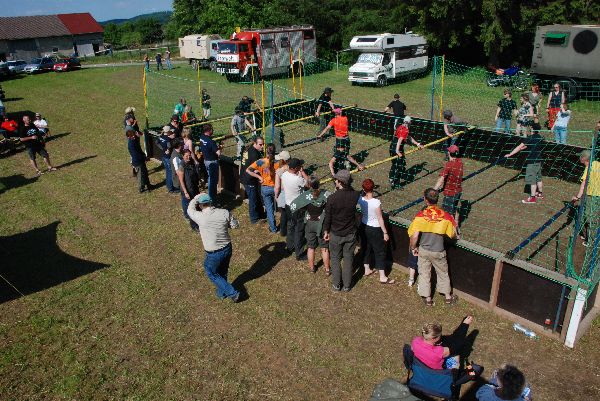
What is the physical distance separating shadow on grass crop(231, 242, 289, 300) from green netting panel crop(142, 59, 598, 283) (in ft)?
7.31

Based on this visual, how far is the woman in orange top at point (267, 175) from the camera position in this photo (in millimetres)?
8734

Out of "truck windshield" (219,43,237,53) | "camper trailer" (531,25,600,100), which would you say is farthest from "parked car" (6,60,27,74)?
"camper trailer" (531,25,600,100)

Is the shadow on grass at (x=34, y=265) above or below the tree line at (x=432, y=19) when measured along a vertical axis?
below

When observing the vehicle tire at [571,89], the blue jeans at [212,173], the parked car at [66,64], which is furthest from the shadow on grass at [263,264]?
the parked car at [66,64]

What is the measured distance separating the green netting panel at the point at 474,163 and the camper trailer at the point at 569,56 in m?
1.34

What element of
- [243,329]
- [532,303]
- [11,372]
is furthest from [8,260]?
[532,303]

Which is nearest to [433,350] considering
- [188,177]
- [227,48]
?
[188,177]

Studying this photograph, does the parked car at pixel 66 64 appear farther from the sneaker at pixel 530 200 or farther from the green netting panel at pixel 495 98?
the sneaker at pixel 530 200

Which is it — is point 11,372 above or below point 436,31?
below

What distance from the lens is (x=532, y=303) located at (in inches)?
247

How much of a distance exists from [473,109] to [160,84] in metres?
→ 18.7

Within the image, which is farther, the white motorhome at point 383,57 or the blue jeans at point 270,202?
the white motorhome at point 383,57

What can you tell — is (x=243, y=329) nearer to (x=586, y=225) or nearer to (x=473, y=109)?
(x=586, y=225)

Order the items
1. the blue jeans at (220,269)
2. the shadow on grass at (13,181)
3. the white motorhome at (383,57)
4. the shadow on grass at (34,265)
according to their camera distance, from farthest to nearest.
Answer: the white motorhome at (383,57), the shadow on grass at (13,181), the shadow on grass at (34,265), the blue jeans at (220,269)
